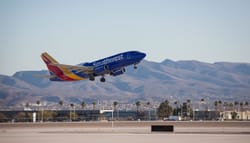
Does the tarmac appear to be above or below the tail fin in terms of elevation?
below

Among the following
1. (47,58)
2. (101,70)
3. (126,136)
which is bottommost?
(126,136)

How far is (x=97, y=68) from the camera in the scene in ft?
305

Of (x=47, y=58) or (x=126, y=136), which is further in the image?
(x=47, y=58)

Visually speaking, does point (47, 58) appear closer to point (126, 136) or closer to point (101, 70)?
→ point (101, 70)

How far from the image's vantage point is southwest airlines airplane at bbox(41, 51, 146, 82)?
89.6 meters

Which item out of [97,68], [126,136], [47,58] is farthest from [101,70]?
[47,58]

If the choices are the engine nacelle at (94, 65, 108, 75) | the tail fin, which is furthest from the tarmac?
the tail fin

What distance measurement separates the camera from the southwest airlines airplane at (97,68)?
8962 centimetres

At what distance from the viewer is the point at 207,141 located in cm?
6200

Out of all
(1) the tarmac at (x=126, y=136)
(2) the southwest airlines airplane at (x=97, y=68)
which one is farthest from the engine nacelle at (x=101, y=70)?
(1) the tarmac at (x=126, y=136)

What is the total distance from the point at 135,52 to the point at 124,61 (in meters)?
2.40

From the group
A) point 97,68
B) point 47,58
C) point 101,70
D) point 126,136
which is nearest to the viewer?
point 126,136

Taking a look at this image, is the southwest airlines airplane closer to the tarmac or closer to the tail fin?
the tail fin

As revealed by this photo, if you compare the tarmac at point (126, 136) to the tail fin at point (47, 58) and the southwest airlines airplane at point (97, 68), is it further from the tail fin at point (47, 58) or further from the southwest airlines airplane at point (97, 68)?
the tail fin at point (47, 58)
